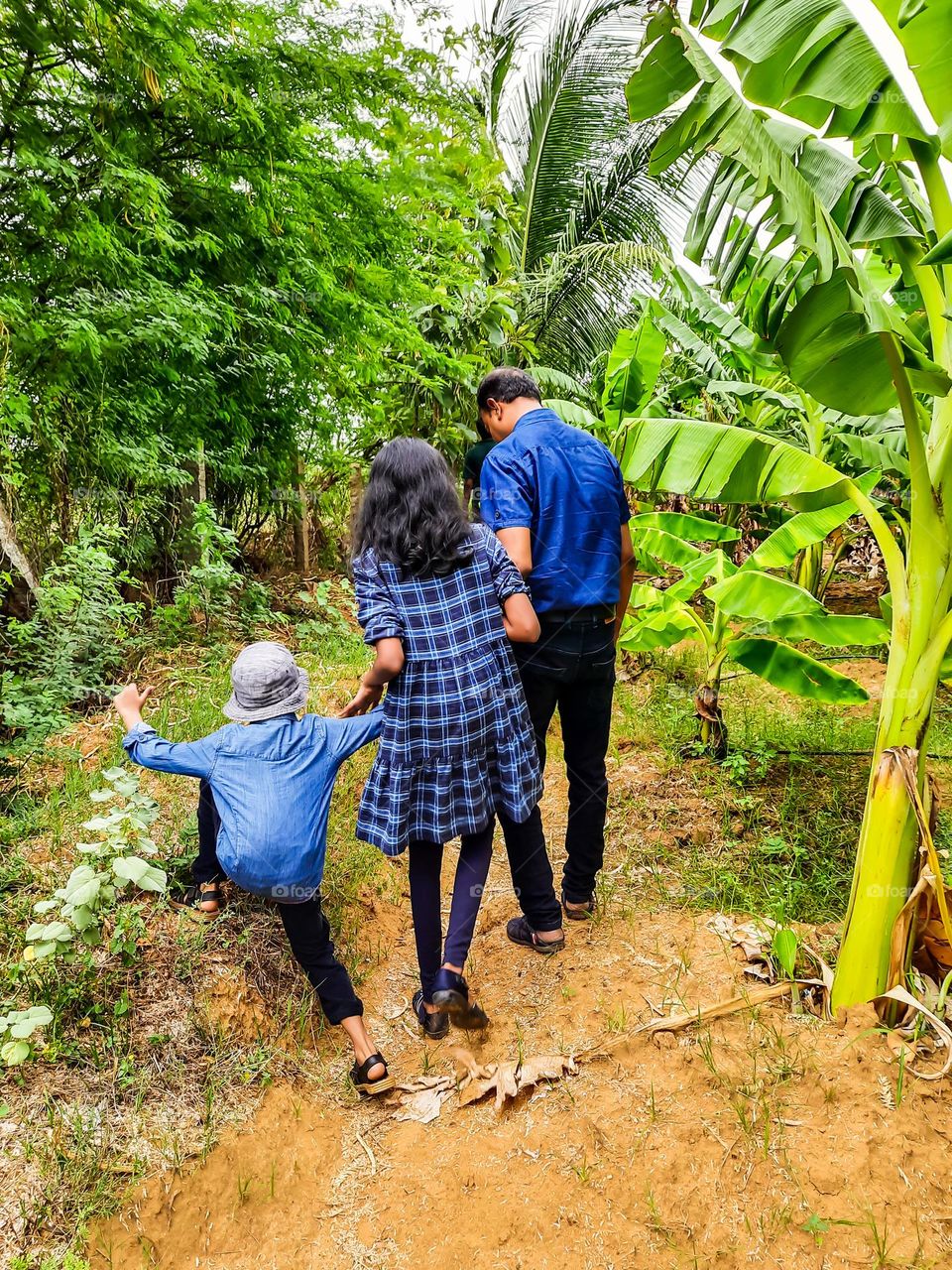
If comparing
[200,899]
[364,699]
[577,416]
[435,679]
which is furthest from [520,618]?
[577,416]

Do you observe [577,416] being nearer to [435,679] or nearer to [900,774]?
[435,679]

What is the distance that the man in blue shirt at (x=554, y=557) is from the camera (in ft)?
8.68

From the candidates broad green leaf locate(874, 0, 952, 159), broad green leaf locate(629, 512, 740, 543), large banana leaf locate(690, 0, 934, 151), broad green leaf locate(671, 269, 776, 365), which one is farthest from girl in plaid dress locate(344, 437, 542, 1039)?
broad green leaf locate(671, 269, 776, 365)

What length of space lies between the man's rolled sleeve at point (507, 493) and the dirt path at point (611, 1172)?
171cm

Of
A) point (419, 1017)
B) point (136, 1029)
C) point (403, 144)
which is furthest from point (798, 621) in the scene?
point (403, 144)

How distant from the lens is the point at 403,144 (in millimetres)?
5629

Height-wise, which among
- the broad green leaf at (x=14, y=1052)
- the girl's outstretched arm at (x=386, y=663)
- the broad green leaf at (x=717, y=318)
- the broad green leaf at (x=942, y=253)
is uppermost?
the broad green leaf at (x=717, y=318)

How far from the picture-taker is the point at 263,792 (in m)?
2.25

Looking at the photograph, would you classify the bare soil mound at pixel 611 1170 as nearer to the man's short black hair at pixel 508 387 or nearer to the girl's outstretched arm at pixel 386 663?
the girl's outstretched arm at pixel 386 663

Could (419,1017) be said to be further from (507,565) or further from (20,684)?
(20,684)

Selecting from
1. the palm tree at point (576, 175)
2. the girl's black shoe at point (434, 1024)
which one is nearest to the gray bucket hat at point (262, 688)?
the girl's black shoe at point (434, 1024)

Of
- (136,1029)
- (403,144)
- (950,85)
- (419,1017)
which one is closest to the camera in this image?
(950,85)

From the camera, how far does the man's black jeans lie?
2662mm

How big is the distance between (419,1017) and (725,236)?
2827 mm
